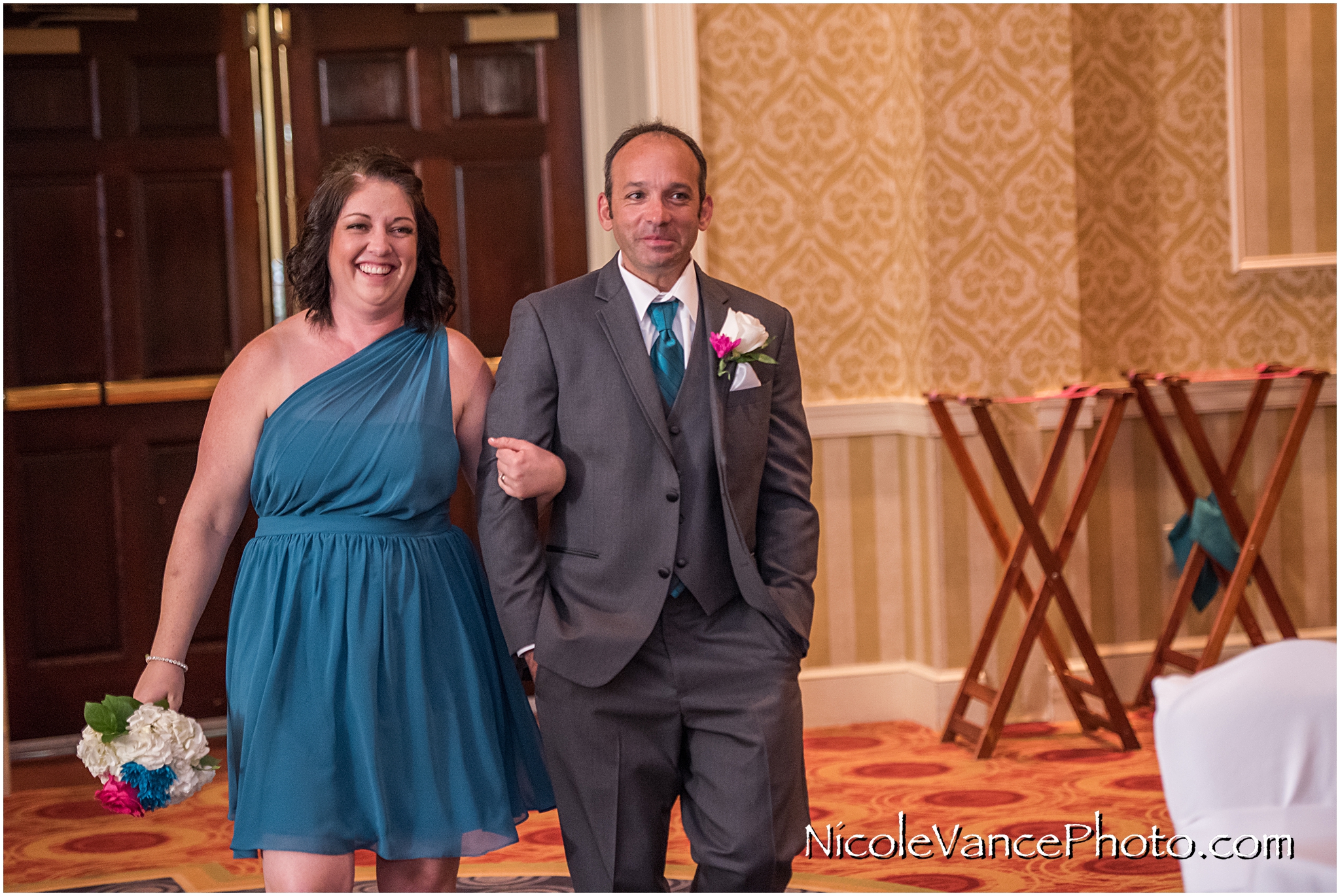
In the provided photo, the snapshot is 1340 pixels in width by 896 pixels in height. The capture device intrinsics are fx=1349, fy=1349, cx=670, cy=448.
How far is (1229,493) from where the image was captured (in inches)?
176

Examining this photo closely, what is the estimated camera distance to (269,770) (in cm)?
212

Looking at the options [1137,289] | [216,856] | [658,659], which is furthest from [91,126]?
[1137,289]

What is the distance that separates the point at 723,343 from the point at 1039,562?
8.09 feet

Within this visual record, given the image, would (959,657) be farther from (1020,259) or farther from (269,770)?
(269,770)

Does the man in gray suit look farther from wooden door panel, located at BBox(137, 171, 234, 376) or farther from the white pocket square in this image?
wooden door panel, located at BBox(137, 171, 234, 376)

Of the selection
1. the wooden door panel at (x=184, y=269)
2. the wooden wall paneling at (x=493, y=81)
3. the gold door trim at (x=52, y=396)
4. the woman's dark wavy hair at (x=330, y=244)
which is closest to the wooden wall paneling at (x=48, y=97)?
the wooden door panel at (x=184, y=269)

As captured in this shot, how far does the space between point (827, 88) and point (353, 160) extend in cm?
261

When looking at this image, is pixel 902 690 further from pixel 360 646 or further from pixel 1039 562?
pixel 360 646

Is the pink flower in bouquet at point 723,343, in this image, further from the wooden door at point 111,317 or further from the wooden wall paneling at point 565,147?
the wooden door at point 111,317

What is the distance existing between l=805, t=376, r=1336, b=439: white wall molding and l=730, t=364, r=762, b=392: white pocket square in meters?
2.11

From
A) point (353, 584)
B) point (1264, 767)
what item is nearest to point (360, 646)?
point (353, 584)

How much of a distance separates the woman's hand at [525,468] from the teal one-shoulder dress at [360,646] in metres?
0.16

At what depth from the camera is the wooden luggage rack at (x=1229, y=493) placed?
4.41m

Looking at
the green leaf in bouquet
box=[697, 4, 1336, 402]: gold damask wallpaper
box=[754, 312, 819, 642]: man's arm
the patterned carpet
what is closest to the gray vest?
box=[754, 312, 819, 642]: man's arm
